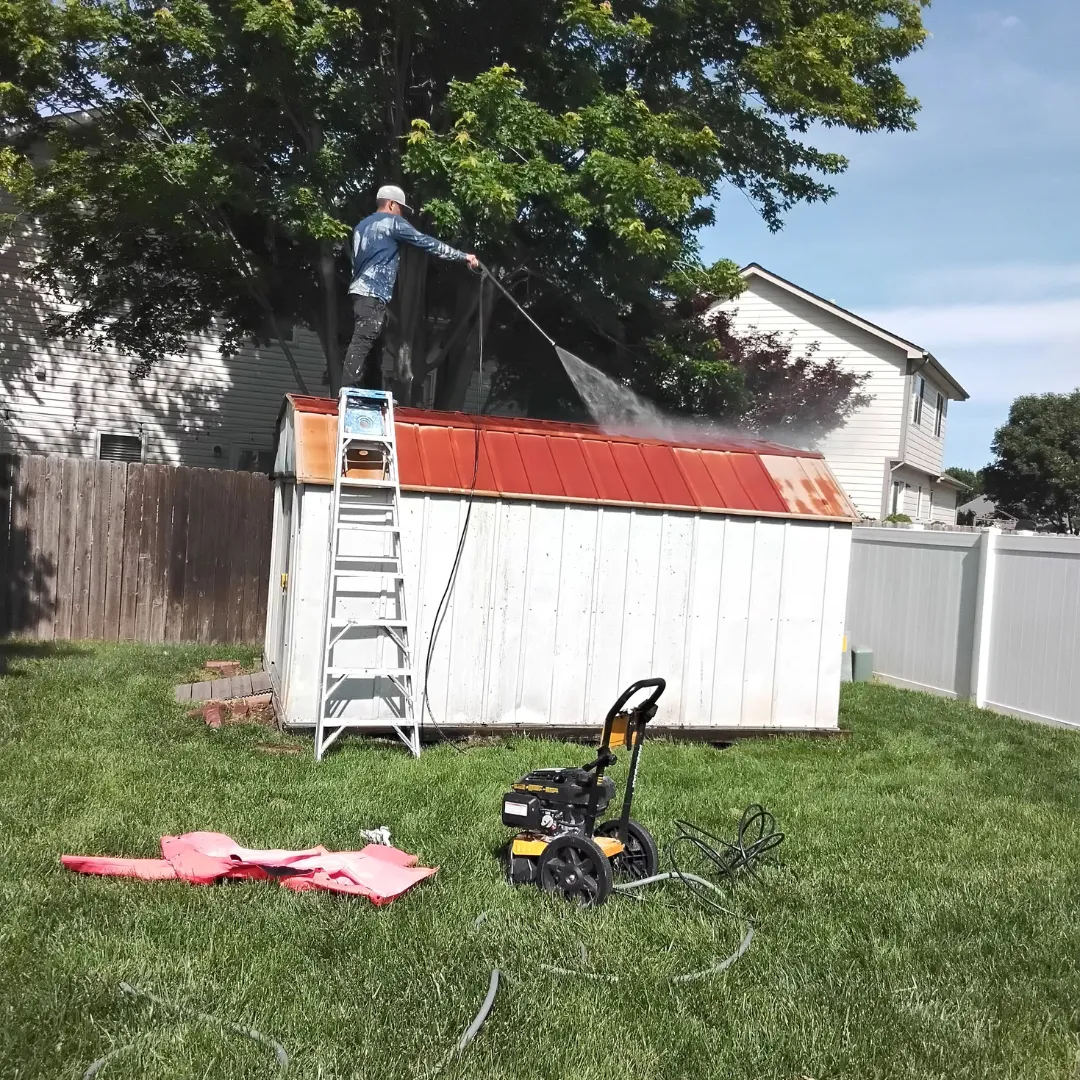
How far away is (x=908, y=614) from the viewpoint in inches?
503

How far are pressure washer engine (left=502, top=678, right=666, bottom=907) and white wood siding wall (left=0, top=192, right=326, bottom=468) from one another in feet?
51.9

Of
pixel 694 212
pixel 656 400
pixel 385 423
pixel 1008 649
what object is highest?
pixel 694 212

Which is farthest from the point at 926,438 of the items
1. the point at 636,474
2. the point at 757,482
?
the point at 636,474

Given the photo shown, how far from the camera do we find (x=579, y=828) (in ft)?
17.1

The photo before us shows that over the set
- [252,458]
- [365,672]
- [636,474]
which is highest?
[252,458]

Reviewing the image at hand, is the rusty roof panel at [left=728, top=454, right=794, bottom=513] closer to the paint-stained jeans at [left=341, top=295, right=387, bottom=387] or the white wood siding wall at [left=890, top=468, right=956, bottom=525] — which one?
the paint-stained jeans at [left=341, top=295, right=387, bottom=387]

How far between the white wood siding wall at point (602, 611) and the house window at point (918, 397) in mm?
18932

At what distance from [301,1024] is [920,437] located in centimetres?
2685

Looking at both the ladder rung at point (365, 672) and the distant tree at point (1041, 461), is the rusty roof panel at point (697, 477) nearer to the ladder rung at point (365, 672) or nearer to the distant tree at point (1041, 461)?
the ladder rung at point (365, 672)

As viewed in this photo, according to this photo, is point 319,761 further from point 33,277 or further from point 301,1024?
point 33,277

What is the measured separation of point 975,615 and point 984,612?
0.17 m

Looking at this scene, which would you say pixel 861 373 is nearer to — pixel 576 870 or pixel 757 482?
pixel 757 482

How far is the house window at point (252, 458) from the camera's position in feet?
64.0

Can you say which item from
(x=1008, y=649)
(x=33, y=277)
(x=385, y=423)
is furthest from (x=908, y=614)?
(x=33, y=277)
